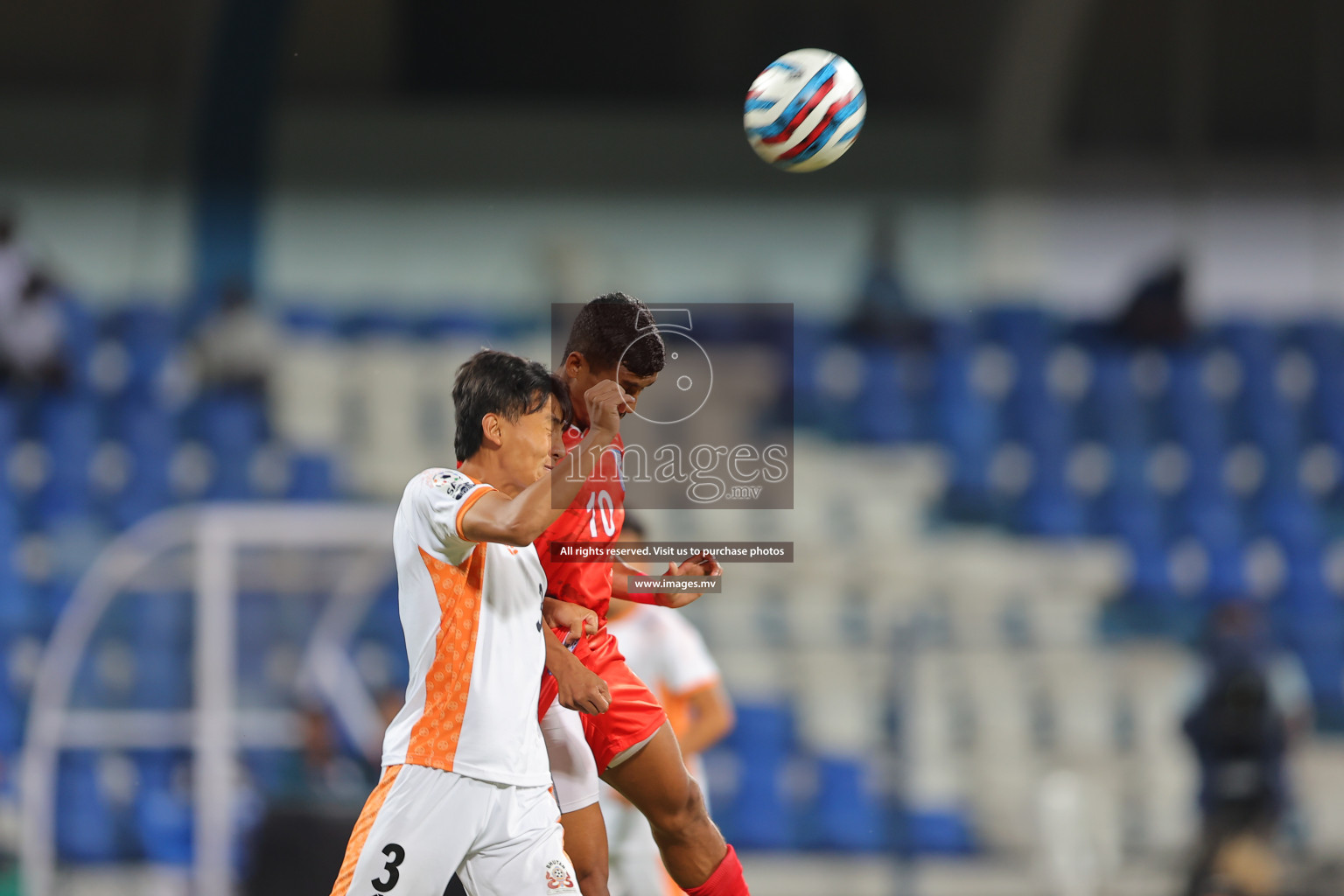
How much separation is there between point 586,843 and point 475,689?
538 millimetres

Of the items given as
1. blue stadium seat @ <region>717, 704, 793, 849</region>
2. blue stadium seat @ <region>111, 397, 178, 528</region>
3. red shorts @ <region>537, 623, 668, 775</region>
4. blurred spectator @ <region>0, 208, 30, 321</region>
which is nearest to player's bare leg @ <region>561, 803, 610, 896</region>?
red shorts @ <region>537, 623, 668, 775</region>

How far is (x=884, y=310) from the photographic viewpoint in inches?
463

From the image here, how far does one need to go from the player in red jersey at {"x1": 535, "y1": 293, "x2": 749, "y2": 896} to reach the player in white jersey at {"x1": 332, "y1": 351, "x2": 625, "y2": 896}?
0.09 m

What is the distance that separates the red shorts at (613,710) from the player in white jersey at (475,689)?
0.17m

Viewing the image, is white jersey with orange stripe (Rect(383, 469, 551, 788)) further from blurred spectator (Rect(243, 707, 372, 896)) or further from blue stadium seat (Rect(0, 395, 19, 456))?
blue stadium seat (Rect(0, 395, 19, 456))

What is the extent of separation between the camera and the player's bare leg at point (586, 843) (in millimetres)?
3461

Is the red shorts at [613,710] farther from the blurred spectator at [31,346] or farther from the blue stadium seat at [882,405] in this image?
the blurred spectator at [31,346]

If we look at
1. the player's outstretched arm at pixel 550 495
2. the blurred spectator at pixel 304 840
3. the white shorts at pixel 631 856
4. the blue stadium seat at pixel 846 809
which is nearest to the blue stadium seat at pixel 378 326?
the blurred spectator at pixel 304 840

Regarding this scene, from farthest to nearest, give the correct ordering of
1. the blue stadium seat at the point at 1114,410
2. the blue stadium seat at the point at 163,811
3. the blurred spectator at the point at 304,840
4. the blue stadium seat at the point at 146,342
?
the blue stadium seat at the point at 1114,410
the blue stadium seat at the point at 146,342
the blue stadium seat at the point at 163,811
the blurred spectator at the point at 304,840

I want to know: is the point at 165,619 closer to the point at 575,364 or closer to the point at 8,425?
the point at 8,425

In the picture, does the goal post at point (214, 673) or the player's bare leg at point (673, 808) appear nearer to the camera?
the player's bare leg at point (673, 808)

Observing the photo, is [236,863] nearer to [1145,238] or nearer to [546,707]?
[546,707]

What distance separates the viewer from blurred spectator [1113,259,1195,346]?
12141mm

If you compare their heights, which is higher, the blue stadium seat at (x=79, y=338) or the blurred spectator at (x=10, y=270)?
the blurred spectator at (x=10, y=270)
